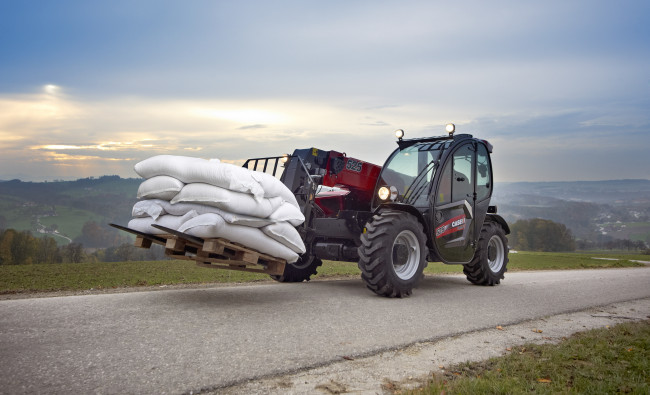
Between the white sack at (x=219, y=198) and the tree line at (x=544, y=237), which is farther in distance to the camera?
the tree line at (x=544, y=237)

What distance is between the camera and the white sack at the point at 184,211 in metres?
5.66

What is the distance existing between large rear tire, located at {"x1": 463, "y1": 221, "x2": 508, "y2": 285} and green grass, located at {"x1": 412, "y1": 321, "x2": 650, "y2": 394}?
407 centimetres

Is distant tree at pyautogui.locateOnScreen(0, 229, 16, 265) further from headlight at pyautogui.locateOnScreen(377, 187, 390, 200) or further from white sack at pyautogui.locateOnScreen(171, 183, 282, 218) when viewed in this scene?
headlight at pyautogui.locateOnScreen(377, 187, 390, 200)

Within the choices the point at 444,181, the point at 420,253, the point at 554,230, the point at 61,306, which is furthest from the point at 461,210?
the point at 554,230

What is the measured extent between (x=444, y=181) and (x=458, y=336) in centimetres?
360

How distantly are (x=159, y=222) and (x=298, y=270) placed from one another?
12.0 feet

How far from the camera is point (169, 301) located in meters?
6.18

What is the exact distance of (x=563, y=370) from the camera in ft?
13.9

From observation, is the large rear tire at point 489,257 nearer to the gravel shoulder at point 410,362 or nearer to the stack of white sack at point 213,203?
the gravel shoulder at point 410,362

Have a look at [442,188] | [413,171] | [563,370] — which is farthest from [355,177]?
[563,370]

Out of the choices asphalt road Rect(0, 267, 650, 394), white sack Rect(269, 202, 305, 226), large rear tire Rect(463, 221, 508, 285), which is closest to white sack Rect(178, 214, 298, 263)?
white sack Rect(269, 202, 305, 226)

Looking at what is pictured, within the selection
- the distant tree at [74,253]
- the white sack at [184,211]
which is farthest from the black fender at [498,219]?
the distant tree at [74,253]

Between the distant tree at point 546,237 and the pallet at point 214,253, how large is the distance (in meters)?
42.5

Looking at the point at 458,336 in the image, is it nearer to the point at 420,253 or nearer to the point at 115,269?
the point at 420,253
